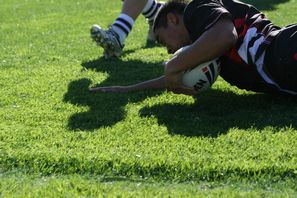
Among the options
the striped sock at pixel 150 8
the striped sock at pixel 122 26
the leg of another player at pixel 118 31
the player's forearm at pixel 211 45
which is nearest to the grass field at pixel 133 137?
the leg of another player at pixel 118 31

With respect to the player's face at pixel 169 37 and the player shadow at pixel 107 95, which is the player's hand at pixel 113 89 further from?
the player's face at pixel 169 37

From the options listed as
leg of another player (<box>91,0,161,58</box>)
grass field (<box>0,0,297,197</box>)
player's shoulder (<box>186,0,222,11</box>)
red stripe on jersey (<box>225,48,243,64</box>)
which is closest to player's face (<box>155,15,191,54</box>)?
player's shoulder (<box>186,0,222,11</box>)

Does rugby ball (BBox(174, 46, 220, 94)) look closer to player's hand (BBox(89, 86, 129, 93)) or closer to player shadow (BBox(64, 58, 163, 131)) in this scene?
player shadow (BBox(64, 58, 163, 131))

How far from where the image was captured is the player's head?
3.22m

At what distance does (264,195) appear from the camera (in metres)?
2.15

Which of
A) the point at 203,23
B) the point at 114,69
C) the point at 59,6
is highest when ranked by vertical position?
the point at 203,23

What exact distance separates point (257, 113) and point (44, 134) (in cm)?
123

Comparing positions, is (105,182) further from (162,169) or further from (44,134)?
(44,134)

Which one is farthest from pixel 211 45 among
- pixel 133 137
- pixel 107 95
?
pixel 107 95

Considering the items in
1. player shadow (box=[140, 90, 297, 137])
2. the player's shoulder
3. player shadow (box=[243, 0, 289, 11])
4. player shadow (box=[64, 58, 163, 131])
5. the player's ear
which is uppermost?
the player's shoulder

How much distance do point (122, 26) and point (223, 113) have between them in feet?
5.85

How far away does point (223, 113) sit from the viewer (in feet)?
10.3

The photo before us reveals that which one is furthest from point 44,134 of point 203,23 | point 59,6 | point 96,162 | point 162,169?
point 59,6

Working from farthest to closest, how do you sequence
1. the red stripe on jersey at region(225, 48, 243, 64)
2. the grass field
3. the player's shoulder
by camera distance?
the red stripe on jersey at region(225, 48, 243, 64) < the player's shoulder < the grass field
